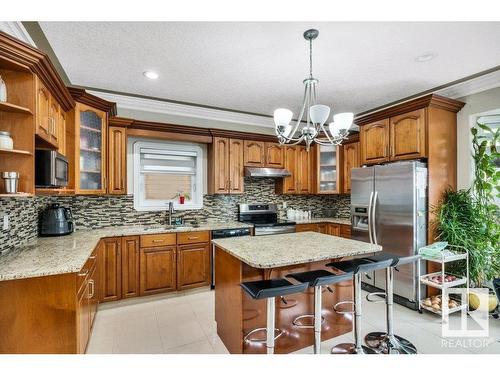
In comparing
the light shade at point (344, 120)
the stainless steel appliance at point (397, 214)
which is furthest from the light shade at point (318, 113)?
the stainless steel appliance at point (397, 214)

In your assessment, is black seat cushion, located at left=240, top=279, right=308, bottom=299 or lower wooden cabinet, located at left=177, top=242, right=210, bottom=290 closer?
black seat cushion, located at left=240, top=279, right=308, bottom=299

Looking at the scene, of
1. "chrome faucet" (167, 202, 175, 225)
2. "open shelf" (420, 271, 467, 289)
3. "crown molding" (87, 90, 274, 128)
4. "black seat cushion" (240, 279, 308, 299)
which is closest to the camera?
"black seat cushion" (240, 279, 308, 299)

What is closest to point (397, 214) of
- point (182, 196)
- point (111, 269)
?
point (182, 196)

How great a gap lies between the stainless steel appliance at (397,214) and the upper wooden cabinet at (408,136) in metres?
0.21

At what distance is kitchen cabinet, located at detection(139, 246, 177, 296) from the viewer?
3352 mm

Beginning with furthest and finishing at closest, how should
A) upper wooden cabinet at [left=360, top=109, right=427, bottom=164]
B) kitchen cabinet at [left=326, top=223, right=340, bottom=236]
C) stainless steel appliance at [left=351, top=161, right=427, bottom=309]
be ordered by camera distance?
kitchen cabinet at [left=326, top=223, right=340, bottom=236] → upper wooden cabinet at [left=360, top=109, right=427, bottom=164] → stainless steel appliance at [left=351, top=161, right=427, bottom=309]

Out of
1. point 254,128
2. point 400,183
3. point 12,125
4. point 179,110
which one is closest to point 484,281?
point 400,183

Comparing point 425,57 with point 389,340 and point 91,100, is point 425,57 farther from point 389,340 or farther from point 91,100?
point 91,100

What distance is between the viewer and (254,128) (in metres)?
4.71

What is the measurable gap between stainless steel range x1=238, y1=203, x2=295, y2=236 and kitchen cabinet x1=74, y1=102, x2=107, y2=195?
2.19 meters

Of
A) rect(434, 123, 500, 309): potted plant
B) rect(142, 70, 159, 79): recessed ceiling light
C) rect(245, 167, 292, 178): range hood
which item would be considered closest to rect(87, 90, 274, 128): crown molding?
rect(142, 70, 159, 79): recessed ceiling light

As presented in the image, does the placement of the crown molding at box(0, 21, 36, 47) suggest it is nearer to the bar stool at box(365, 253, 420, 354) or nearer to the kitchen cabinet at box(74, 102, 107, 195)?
the kitchen cabinet at box(74, 102, 107, 195)

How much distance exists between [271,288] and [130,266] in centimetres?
232

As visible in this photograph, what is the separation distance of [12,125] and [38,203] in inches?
52.8
